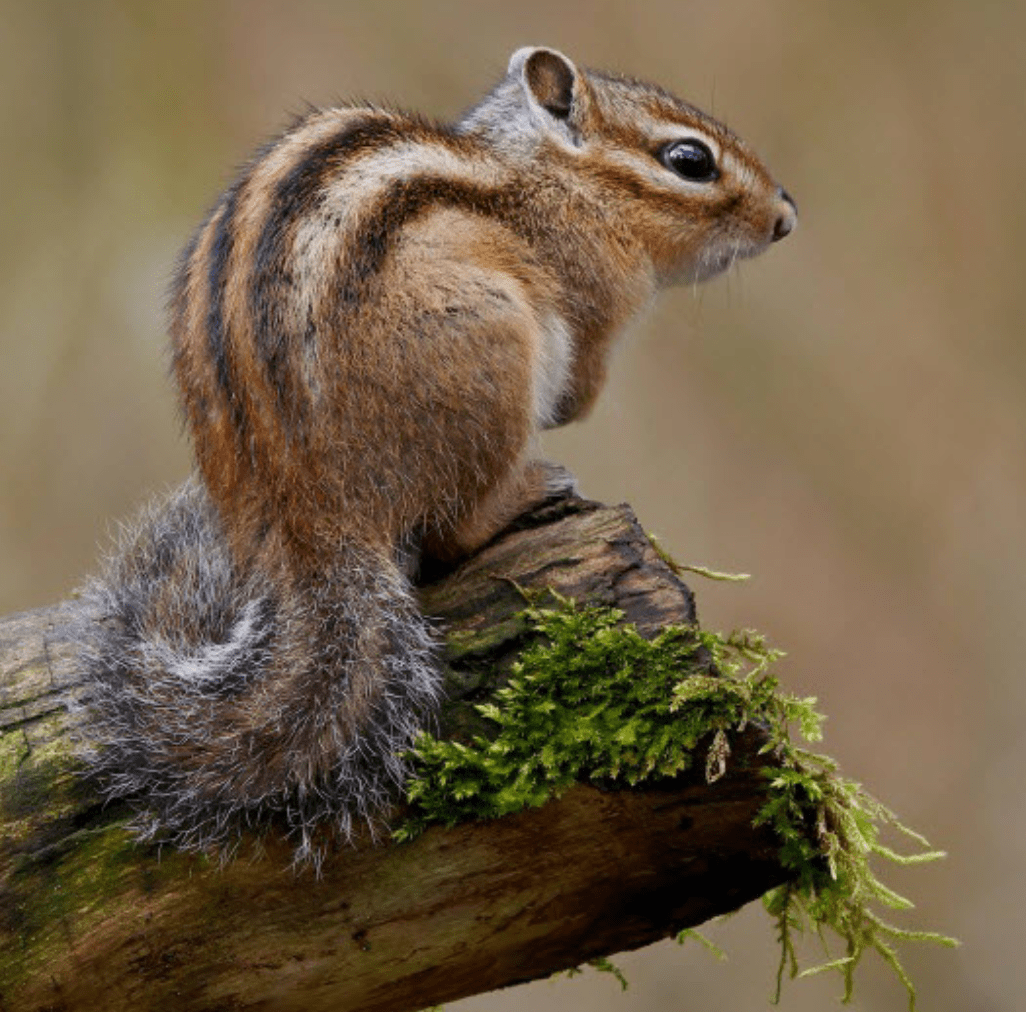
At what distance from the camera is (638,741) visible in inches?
108

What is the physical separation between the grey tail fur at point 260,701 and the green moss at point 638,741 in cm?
11

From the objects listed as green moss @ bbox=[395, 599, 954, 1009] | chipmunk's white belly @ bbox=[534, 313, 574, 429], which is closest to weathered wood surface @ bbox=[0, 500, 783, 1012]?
green moss @ bbox=[395, 599, 954, 1009]

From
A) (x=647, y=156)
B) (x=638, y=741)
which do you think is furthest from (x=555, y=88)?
(x=638, y=741)

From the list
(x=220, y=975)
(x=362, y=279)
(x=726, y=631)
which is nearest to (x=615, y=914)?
(x=220, y=975)

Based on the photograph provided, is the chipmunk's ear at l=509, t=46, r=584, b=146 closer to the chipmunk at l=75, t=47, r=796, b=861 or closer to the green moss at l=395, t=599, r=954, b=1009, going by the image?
the chipmunk at l=75, t=47, r=796, b=861

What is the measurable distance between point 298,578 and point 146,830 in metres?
0.53

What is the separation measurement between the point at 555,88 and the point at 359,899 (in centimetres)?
192

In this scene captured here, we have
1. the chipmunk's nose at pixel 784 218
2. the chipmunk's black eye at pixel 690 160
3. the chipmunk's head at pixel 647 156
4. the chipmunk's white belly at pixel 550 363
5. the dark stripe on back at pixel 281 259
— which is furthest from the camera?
the chipmunk's nose at pixel 784 218

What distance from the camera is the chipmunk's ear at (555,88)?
11.8 feet

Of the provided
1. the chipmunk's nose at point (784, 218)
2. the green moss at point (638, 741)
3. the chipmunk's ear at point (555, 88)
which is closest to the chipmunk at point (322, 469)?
the green moss at point (638, 741)

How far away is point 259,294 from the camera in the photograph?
2.94 meters

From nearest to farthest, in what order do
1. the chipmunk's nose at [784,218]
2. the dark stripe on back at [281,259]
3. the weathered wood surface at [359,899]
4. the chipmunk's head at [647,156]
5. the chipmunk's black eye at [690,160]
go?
1. the weathered wood surface at [359,899]
2. the dark stripe on back at [281,259]
3. the chipmunk's head at [647,156]
4. the chipmunk's black eye at [690,160]
5. the chipmunk's nose at [784,218]

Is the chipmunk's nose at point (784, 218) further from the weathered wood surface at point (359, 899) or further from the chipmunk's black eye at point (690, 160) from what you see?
the weathered wood surface at point (359, 899)

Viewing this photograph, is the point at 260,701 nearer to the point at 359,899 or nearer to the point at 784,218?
the point at 359,899
